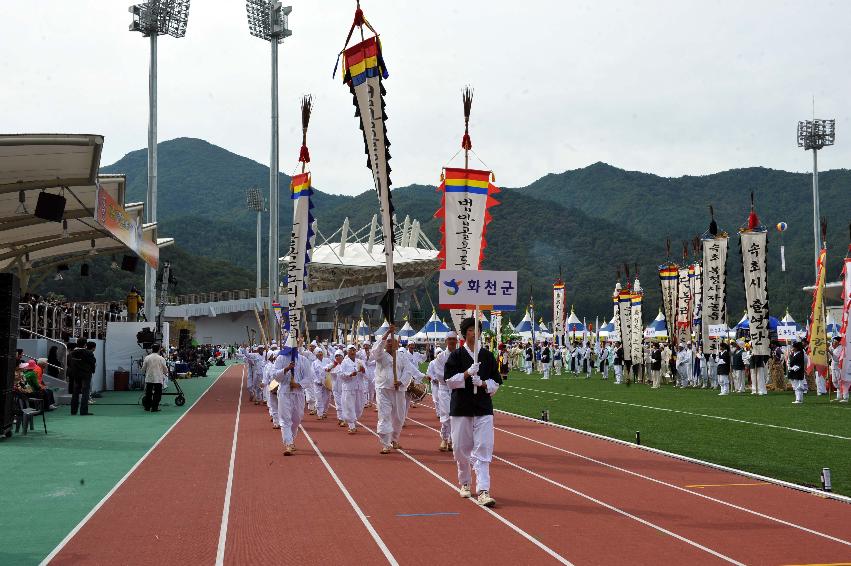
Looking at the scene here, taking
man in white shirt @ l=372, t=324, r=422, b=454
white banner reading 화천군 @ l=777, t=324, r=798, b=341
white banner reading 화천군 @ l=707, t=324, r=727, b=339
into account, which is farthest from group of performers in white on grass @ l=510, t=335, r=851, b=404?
man in white shirt @ l=372, t=324, r=422, b=454

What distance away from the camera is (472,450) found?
9016 mm

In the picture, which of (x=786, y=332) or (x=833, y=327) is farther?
(x=786, y=332)

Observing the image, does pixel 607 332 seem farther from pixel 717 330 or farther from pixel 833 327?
pixel 717 330

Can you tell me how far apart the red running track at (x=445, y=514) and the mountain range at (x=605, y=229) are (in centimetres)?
7913

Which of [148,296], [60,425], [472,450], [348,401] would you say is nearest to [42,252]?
[148,296]

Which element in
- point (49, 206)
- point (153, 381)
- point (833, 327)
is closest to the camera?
point (49, 206)

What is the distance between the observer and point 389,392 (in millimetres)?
13766

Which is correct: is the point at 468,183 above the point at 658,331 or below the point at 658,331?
above

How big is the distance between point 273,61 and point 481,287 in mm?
34895

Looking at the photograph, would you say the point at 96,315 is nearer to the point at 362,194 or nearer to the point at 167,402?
the point at 167,402

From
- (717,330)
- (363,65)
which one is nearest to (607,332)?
(717,330)

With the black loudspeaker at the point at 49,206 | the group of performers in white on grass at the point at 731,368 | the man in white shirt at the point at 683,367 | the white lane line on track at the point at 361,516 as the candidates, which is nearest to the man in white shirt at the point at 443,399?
the white lane line on track at the point at 361,516

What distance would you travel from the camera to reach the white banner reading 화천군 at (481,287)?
33.6 ft

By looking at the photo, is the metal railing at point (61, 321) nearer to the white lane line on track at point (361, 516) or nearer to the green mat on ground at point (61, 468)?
the green mat on ground at point (61, 468)
